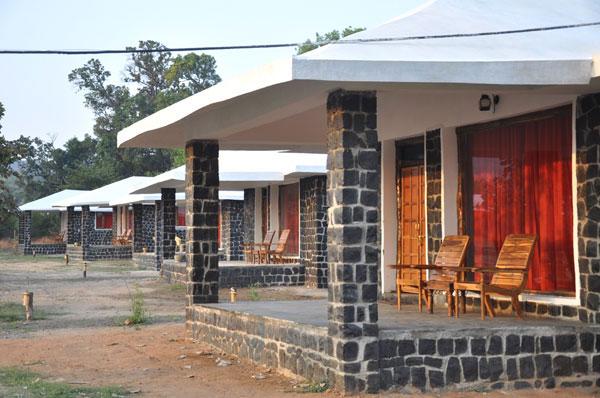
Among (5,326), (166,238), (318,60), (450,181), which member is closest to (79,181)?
(166,238)

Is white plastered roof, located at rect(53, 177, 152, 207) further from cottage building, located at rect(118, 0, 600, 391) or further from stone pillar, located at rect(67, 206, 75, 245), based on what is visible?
cottage building, located at rect(118, 0, 600, 391)

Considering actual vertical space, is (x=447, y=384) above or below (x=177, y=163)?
below

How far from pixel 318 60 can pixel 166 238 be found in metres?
20.0

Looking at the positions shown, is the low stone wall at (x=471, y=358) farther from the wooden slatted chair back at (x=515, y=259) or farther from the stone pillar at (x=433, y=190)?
the stone pillar at (x=433, y=190)

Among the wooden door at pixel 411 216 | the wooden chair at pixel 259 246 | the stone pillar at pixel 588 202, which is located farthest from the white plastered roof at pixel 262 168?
the stone pillar at pixel 588 202

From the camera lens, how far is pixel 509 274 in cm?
1084

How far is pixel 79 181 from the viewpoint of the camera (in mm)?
59031

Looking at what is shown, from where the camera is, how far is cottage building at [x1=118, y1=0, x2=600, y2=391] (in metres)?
8.97

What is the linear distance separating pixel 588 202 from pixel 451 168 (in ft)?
10.0

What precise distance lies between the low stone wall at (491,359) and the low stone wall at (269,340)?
705 millimetres

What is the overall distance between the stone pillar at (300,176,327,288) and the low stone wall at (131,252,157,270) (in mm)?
9631

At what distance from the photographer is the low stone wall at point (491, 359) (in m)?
9.12

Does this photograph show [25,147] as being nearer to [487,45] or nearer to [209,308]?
[209,308]

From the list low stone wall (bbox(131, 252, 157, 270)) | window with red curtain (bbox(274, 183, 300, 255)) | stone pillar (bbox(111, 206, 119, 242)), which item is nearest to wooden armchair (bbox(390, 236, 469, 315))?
window with red curtain (bbox(274, 183, 300, 255))
